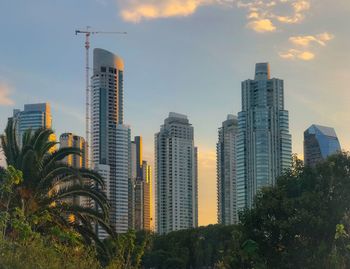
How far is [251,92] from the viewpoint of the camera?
288 feet

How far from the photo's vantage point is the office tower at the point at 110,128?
8281 centimetres

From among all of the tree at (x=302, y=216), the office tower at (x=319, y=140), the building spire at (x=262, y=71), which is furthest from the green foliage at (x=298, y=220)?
the building spire at (x=262, y=71)

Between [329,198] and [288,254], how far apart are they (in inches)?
97.7

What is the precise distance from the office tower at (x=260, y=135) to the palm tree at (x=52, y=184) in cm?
5522

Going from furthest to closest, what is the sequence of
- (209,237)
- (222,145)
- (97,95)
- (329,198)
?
1. (97,95)
2. (222,145)
3. (209,237)
4. (329,198)

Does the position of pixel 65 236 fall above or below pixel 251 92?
below

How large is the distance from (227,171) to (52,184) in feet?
248

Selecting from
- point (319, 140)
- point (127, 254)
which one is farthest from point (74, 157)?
point (319, 140)

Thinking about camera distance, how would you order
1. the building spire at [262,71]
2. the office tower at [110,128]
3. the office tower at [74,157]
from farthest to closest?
the building spire at [262,71] < the office tower at [110,128] < the office tower at [74,157]

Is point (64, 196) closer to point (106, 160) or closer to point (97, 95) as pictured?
point (106, 160)

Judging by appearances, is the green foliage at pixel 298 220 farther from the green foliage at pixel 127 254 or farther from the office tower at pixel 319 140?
the office tower at pixel 319 140

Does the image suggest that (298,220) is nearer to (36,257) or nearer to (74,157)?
(36,257)

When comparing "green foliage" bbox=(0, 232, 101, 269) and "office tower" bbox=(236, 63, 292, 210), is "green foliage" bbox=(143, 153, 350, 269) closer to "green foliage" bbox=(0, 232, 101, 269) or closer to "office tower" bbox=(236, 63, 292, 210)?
"green foliage" bbox=(0, 232, 101, 269)

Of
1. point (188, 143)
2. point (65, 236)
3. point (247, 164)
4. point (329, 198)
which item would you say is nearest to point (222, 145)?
point (188, 143)
